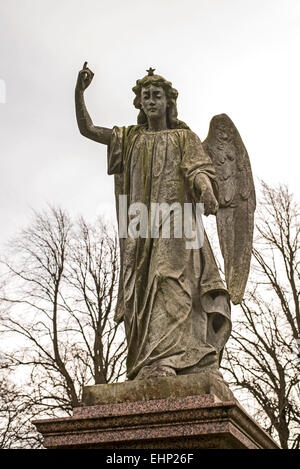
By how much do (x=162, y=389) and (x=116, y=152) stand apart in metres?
2.62

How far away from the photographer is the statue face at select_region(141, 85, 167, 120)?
24.5 feet

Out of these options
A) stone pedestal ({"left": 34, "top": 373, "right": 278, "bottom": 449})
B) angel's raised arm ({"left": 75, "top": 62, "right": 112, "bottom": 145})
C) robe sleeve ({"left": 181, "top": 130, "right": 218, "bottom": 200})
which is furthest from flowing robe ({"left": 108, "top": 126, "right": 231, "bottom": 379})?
stone pedestal ({"left": 34, "top": 373, "right": 278, "bottom": 449})

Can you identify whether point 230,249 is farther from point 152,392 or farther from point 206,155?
point 152,392

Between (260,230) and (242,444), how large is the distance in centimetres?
1316

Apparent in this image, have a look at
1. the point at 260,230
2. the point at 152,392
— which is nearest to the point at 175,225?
the point at 152,392

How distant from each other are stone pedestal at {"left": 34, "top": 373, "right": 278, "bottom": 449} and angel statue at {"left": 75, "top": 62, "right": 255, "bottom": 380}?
0.24 meters

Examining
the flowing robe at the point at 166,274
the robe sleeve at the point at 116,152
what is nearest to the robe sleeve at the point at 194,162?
the flowing robe at the point at 166,274

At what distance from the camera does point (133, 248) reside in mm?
6930

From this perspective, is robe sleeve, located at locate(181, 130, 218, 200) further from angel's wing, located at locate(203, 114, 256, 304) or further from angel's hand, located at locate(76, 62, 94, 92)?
angel's hand, located at locate(76, 62, 94, 92)

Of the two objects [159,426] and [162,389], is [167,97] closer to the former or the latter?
[162,389]

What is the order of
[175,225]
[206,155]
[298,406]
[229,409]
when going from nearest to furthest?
1. [229,409]
2. [175,225]
3. [206,155]
4. [298,406]

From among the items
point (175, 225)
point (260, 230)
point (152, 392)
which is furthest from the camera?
point (260, 230)

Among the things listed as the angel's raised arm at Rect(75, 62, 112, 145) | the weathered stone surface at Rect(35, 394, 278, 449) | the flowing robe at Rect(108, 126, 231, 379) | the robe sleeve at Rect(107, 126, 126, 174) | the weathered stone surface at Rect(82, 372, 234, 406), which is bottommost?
the weathered stone surface at Rect(35, 394, 278, 449)

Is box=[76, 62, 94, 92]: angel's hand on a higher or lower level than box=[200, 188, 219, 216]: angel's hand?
higher
